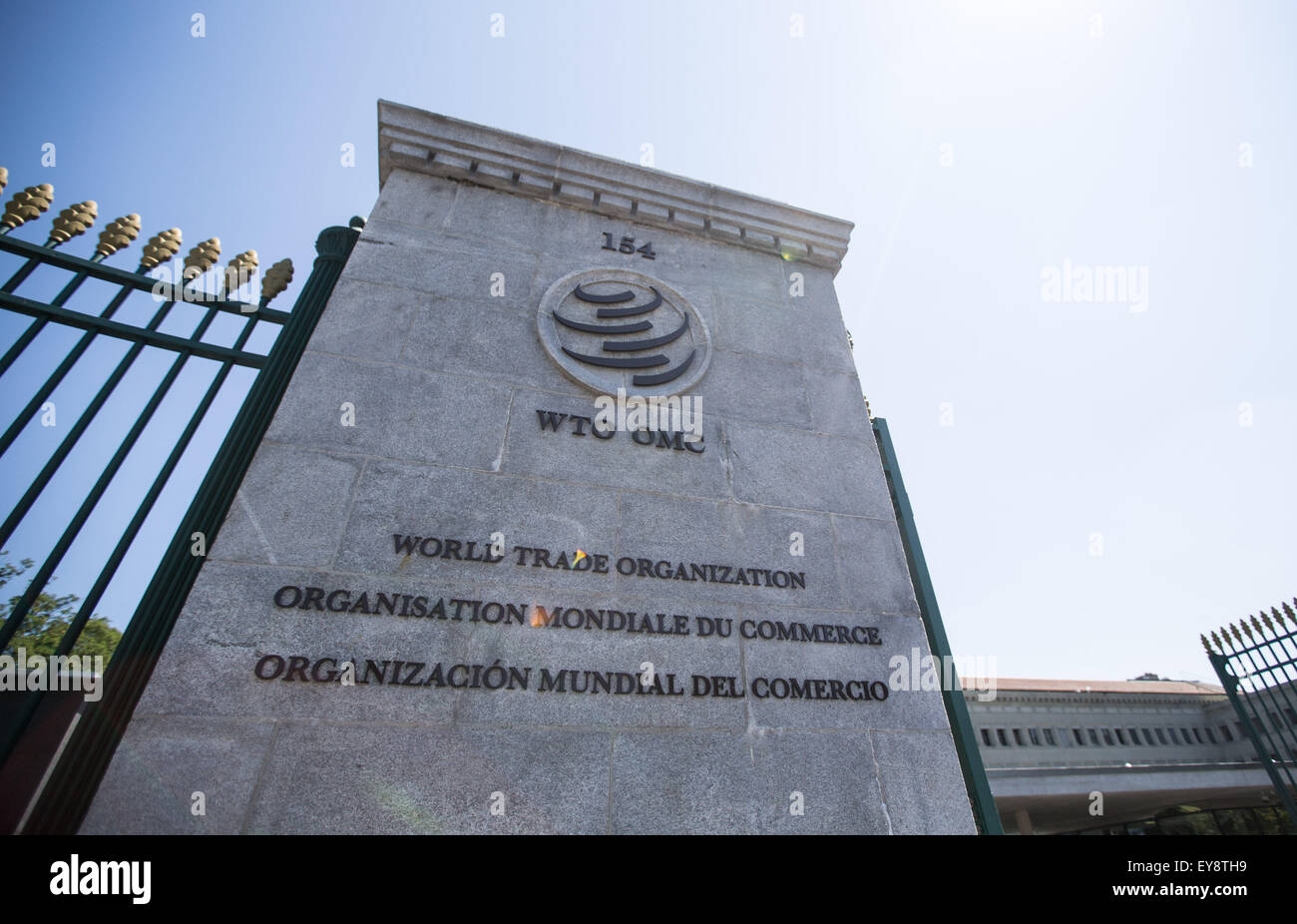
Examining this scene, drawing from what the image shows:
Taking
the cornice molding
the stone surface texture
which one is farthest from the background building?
the cornice molding

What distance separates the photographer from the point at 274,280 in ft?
15.0

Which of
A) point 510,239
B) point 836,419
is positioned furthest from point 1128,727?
point 510,239

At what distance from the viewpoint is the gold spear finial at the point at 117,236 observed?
4234 mm

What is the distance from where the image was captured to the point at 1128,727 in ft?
119

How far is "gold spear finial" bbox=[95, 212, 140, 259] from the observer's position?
4234mm

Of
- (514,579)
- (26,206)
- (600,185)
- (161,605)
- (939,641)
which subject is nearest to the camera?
(161,605)

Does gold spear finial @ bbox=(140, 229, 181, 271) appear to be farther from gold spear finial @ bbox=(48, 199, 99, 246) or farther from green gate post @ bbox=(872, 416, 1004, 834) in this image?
green gate post @ bbox=(872, 416, 1004, 834)

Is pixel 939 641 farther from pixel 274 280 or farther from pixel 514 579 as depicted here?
pixel 274 280

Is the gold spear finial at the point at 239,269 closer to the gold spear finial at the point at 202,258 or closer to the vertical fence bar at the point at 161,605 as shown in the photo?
the gold spear finial at the point at 202,258

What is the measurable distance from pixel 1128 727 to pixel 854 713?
146 ft

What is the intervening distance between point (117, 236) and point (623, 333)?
357 centimetres

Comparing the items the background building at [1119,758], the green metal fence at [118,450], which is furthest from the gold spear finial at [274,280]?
the background building at [1119,758]

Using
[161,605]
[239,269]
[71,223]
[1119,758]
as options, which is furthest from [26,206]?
[1119,758]
